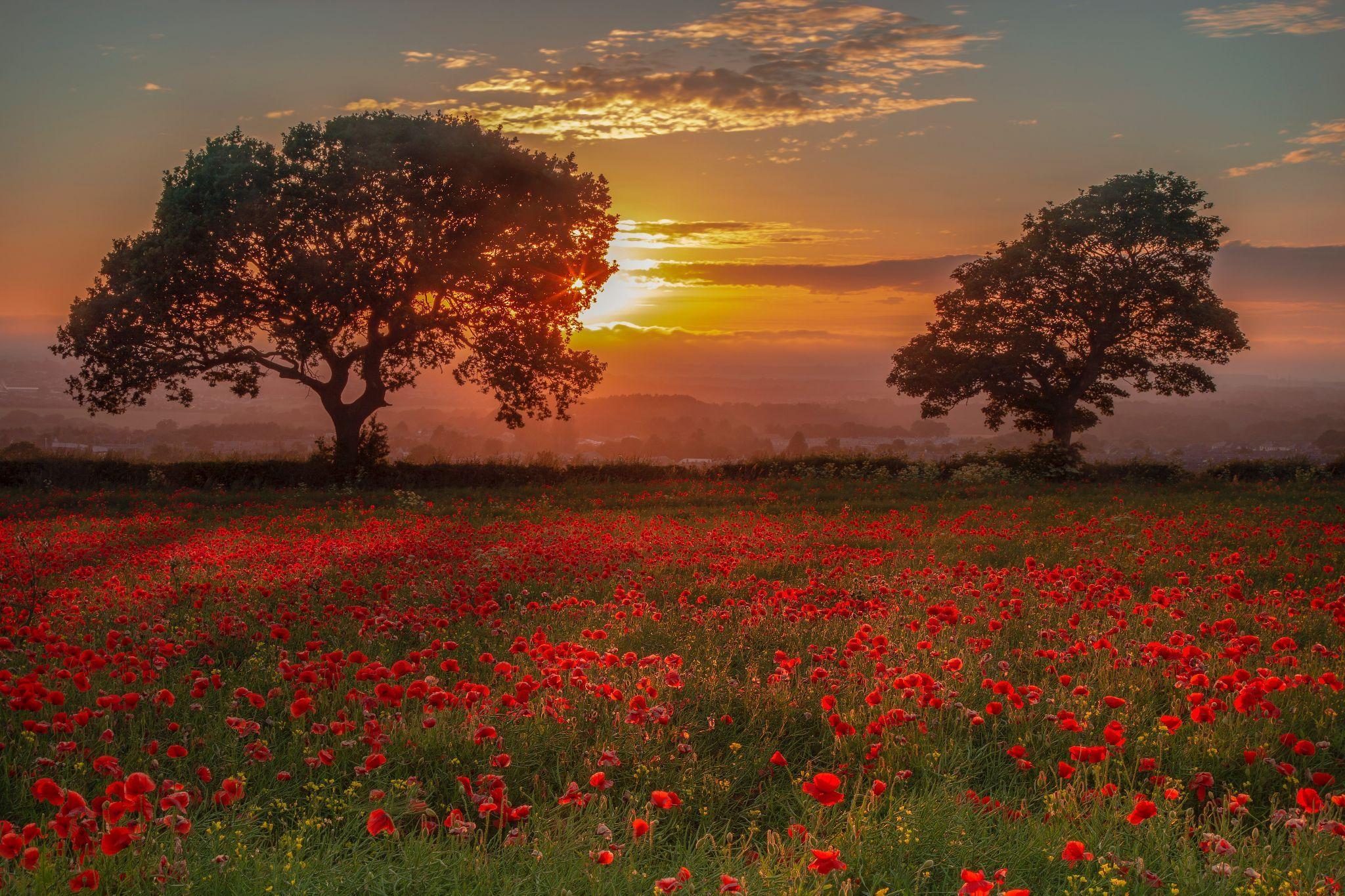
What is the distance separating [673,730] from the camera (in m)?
5.28

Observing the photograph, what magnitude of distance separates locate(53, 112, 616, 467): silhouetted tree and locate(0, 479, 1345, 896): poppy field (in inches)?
741

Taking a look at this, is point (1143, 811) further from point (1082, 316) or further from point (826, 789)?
point (1082, 316)

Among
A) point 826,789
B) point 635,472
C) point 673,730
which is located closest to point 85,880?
point 826,789

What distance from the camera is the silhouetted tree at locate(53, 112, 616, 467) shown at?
2709cm

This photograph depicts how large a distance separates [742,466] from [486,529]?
1498 cm

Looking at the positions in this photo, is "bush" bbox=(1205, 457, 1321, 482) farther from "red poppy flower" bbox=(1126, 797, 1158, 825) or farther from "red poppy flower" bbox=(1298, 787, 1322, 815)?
"red poppy flower" bbox=(1126, 797, 1158, 825)

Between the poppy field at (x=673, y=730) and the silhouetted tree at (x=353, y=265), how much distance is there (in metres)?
18.8

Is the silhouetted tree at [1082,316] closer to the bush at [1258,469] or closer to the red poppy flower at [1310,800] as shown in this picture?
the bush at [1258,469]

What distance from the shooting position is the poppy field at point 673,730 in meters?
3.69

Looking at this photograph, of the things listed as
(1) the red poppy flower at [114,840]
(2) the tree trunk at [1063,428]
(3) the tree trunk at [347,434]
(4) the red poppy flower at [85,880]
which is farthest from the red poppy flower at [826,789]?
(2) the tree trunk at [1063,428]

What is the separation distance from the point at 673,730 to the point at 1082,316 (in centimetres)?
3628

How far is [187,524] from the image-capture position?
55.5ft

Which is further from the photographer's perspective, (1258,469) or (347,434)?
(347,434)

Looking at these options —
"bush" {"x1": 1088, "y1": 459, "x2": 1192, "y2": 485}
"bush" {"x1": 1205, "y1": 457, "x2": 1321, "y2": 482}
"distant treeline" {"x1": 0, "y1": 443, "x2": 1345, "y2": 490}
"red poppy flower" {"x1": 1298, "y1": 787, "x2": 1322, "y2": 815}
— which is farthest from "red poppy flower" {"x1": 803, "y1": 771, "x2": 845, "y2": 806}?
"bush" {"x1": 1205, "y1": 457, "x2": 1321, "y2": 482}
